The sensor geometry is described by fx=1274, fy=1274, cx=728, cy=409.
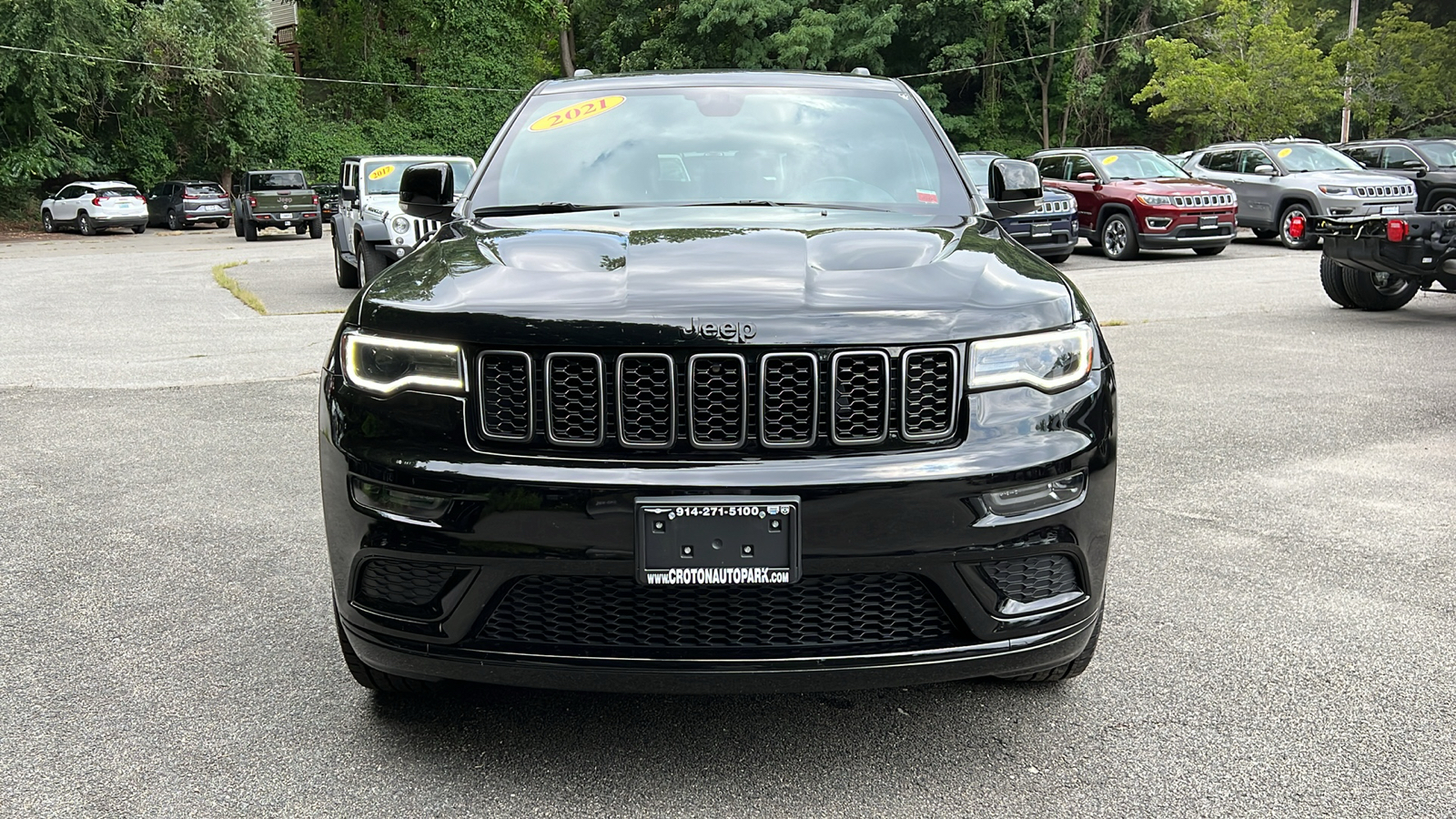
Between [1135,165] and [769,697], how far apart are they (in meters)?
18.3

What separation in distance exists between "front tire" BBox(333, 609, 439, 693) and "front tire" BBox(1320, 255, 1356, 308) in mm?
10790

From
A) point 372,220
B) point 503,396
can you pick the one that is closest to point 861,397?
point 503,396

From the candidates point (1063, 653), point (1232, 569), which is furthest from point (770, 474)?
point (1232, 569)

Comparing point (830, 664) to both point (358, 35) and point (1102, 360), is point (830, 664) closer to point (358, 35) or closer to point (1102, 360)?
point (1102, 360)

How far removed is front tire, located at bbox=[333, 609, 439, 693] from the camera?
10.0ft

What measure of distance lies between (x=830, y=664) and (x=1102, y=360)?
0.94 meters

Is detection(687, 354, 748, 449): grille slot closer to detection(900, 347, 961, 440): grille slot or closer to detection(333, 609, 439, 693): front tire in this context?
detection(900, 347, 961, 440): grille slot

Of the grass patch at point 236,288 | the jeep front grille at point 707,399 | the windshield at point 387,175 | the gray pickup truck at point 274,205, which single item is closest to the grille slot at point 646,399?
the jeep front grille at point 707,399

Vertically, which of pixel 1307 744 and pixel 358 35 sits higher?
pixel 358 35

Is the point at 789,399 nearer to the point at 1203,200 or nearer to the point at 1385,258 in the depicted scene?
the point at 1385,258

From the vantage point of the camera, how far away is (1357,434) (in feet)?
21.5

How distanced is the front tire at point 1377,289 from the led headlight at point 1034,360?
32.8 feet

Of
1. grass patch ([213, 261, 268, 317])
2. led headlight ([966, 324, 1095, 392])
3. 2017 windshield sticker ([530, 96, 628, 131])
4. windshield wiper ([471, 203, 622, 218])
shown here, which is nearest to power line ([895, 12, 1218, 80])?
grass patch ([213, 261, 268, 317])

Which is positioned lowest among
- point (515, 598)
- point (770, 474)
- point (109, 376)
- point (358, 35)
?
point (109, 376)
